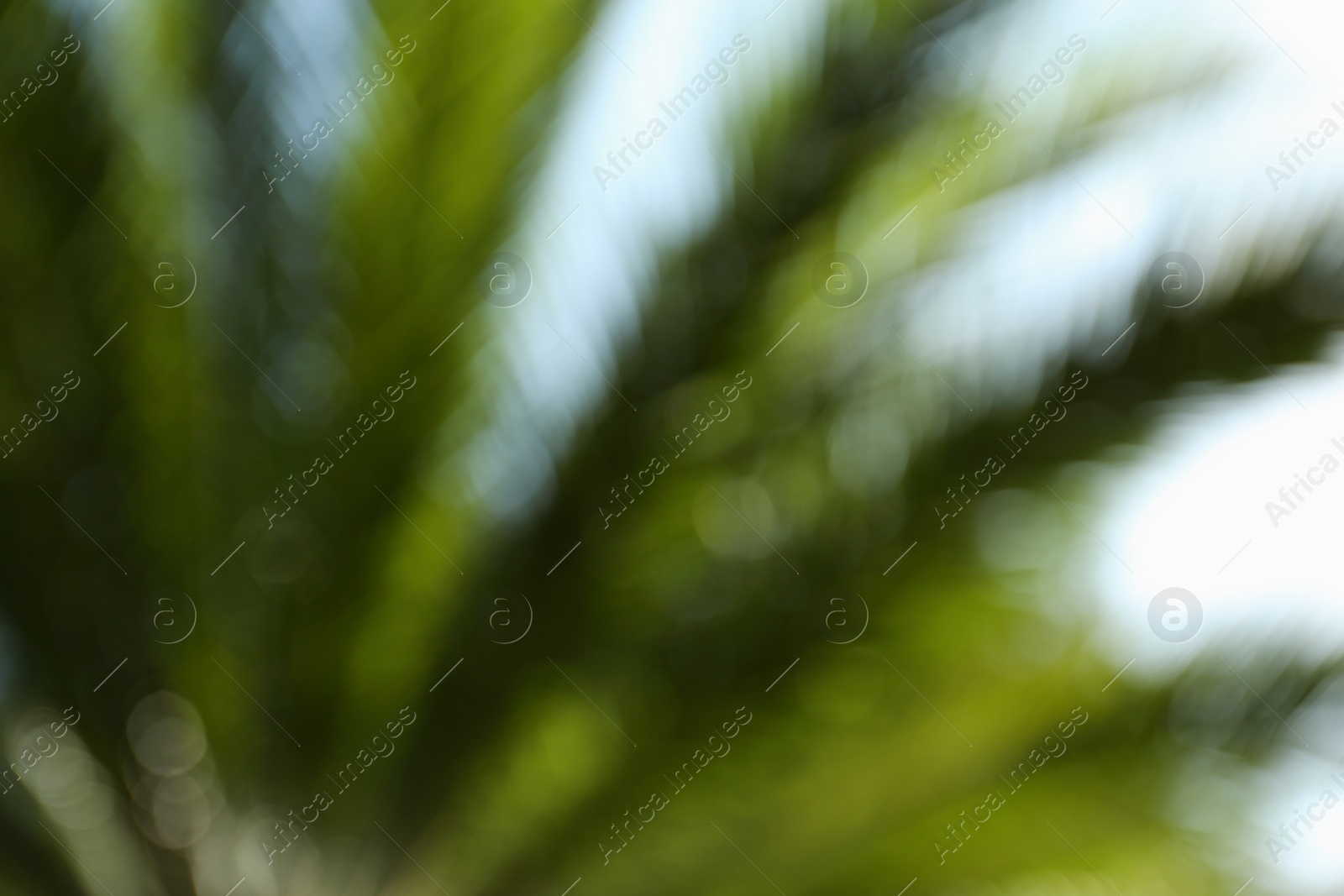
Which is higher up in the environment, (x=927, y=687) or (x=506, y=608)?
(x=506, y=608)

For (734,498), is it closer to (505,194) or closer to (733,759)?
(733,759)

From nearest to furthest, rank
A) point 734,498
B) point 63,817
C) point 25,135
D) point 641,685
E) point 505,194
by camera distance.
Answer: point 25,135, point 505,194, point 734,498, point 641,685, point 63,817

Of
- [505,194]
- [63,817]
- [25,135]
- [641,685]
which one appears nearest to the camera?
[25,135]

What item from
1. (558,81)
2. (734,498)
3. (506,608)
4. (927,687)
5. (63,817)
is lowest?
(927,687)

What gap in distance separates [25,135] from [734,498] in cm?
139

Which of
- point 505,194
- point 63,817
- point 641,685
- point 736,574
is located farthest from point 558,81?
point 63,817

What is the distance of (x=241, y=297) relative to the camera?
1.75 meters

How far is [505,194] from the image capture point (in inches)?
66.9

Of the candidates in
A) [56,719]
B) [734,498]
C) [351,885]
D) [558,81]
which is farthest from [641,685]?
[56,719]

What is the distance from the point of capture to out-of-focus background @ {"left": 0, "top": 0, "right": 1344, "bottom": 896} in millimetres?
1538

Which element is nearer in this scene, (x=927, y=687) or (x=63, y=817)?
(x=927, y=687)

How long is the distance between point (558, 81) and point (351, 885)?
1.98 m

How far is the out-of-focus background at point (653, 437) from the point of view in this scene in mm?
1538

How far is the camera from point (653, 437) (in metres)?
1.81
